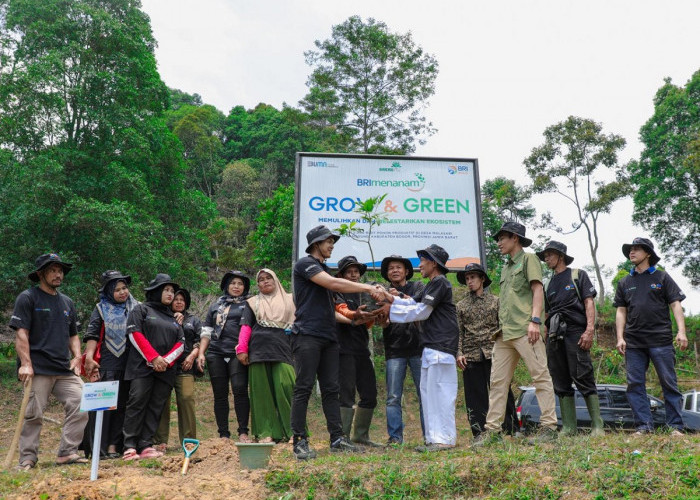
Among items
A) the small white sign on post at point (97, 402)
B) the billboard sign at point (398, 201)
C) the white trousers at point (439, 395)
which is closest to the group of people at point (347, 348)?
the white trousers at point (439, 395)

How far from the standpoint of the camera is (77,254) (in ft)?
50.6

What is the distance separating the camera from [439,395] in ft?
17.2

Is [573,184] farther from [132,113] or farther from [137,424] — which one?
A: [137,424]

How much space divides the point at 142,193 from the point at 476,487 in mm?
15116

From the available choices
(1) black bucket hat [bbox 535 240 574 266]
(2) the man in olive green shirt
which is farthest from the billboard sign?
(2) the man in olive green shirt

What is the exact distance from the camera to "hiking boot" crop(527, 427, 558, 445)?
498cm

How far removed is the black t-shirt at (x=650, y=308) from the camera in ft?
17.9

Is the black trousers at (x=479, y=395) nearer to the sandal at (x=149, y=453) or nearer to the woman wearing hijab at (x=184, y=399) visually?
the woman wearing hijab at (x=184, y=399)

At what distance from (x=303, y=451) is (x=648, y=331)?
127 inches

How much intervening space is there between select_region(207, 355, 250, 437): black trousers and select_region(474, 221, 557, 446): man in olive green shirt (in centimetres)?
237

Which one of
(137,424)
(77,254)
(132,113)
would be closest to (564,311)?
(137,424)

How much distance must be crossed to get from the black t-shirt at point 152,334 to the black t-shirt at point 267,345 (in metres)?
0.69

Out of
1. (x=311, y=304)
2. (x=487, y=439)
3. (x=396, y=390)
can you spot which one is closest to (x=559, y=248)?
(x=487, y=439)

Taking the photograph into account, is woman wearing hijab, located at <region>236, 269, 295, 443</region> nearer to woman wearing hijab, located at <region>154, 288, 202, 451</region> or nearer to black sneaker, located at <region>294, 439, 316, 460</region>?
woman wearing hijab, located at <region>154, 288, 202, 451</region>
